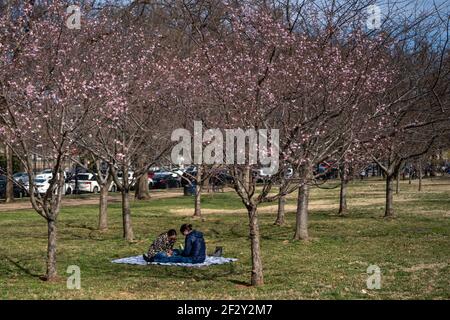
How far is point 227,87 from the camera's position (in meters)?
11.4

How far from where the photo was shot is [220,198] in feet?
120

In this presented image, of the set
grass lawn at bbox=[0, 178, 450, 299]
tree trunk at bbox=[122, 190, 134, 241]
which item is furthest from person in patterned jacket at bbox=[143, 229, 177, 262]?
tree trunk at bbox=[122, 190, 134, 241]

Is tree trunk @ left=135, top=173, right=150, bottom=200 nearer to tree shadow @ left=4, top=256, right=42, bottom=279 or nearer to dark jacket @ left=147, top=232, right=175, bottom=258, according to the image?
tree shadow @ left=4, top=256, right=42, bottom=279

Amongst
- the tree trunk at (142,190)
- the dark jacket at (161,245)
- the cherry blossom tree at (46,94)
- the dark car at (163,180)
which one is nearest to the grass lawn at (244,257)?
the dark jacket at (161,245)

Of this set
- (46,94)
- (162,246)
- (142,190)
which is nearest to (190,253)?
(162,246)

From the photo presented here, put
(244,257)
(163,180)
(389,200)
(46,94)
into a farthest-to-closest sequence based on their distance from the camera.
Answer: (163,180) < (389,200) < (244,257) < (46,94)

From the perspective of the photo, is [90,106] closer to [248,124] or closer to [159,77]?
[248,124]

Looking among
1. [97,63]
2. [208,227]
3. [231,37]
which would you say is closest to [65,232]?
[208,227]

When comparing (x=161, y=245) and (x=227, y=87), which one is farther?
(x=161, y=245)

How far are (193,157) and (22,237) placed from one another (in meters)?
6.62

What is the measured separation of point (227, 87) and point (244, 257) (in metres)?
4.56

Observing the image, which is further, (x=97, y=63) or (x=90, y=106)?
(x=97, y=63)

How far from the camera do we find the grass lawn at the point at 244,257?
998 cm

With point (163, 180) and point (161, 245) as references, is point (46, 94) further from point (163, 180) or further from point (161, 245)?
point (163, 180)
